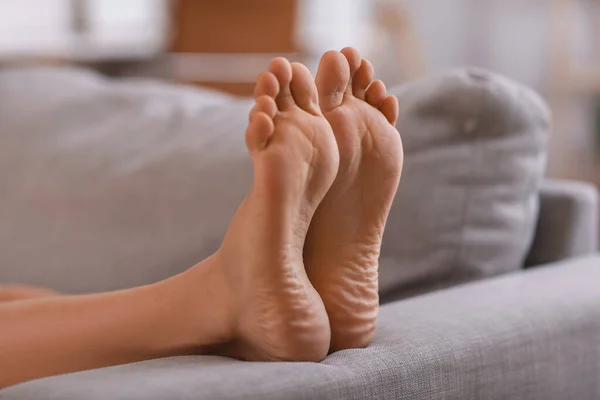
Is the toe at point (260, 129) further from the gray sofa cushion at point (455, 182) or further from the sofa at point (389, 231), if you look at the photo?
the gray sofa cushion at point (455, 182)

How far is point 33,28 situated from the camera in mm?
4691

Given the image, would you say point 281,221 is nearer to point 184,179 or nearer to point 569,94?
point 184,179

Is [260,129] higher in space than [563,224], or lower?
higher

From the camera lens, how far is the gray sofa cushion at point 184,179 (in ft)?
3.47

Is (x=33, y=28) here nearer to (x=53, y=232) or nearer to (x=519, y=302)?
(x=53, y=232)

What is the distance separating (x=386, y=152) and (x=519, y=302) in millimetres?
Result: 245

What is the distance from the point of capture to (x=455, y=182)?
1.06m

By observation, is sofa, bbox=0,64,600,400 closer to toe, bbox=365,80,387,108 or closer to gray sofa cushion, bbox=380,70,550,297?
gray sofa cushion, bbox=380,70,550,297

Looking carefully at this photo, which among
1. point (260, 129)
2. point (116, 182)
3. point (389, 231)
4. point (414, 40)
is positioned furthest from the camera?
point (414, 40)

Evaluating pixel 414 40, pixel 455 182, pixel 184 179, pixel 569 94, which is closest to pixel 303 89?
pixel 455 182

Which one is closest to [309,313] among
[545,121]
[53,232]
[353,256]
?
[353,256]

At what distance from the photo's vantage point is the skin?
0.72 m

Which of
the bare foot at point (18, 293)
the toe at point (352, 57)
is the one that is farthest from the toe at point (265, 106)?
the bare foot at point (18, 293)

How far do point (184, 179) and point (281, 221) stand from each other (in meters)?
0.52
